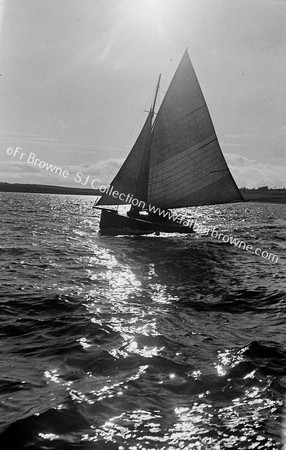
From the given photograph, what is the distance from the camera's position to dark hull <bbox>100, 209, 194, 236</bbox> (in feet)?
109

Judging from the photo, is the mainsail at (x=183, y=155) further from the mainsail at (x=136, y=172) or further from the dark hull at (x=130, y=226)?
the dark hull at (x=130, y=226)

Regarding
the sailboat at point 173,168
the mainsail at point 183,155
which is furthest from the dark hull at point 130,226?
the mainsail at point 183,155

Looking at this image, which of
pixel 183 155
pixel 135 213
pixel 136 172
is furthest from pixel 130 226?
pixel 183 155

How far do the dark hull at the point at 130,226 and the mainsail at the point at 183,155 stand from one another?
71.4 inches

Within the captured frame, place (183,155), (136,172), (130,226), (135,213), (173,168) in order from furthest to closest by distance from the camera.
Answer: (135,213)
(136,172)
(130,226)
(173,168)
(183,155)

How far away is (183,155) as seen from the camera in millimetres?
30812

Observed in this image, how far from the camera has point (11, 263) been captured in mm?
18156

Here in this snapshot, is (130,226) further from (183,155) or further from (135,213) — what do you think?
(183,155)

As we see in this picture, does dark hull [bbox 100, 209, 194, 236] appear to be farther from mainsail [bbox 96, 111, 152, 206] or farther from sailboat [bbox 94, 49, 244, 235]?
mainsail [bbox 96, 111, 152, 206]

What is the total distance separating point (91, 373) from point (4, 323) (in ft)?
12.0

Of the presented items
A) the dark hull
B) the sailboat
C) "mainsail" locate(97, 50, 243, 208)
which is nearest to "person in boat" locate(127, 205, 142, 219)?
the sailboat

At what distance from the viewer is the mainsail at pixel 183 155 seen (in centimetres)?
3077

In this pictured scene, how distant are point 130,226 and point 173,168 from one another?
6.27 m

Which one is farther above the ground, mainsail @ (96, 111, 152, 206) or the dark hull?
mainsail @ (96, 111, 152, 206)
